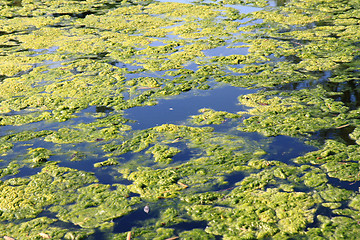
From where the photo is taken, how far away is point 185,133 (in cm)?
382

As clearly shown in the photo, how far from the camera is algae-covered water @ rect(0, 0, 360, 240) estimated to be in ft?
8.50

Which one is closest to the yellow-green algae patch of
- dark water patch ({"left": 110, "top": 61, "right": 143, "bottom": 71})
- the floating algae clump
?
the floating algae clump

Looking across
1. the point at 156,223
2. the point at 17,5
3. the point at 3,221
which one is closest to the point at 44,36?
the point at 17,5

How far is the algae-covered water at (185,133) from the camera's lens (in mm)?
2590

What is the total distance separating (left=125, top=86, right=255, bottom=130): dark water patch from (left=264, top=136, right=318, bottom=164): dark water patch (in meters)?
0.92

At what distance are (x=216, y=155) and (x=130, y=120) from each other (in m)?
1.46

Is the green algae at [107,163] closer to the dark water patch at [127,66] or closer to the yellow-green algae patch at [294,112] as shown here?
the yellow-green algae patch at [294,112]

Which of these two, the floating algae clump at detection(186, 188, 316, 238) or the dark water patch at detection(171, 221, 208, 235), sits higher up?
the floating algae clump at detection(186, 188, 316, 238)

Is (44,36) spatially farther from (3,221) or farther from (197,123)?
(3,221)

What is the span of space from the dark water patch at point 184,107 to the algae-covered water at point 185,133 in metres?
0.03

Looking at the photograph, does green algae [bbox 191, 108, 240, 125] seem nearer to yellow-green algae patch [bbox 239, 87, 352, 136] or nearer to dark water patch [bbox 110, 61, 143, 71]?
yellow-green algae patch [bbox 239, 87, 352, 136]

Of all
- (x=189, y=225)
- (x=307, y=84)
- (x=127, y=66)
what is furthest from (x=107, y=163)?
(x=307, y=84)

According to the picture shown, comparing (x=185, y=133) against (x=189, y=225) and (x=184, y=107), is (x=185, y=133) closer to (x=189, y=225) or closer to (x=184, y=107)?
(x=184, y=107)

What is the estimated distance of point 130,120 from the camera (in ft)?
13.9
